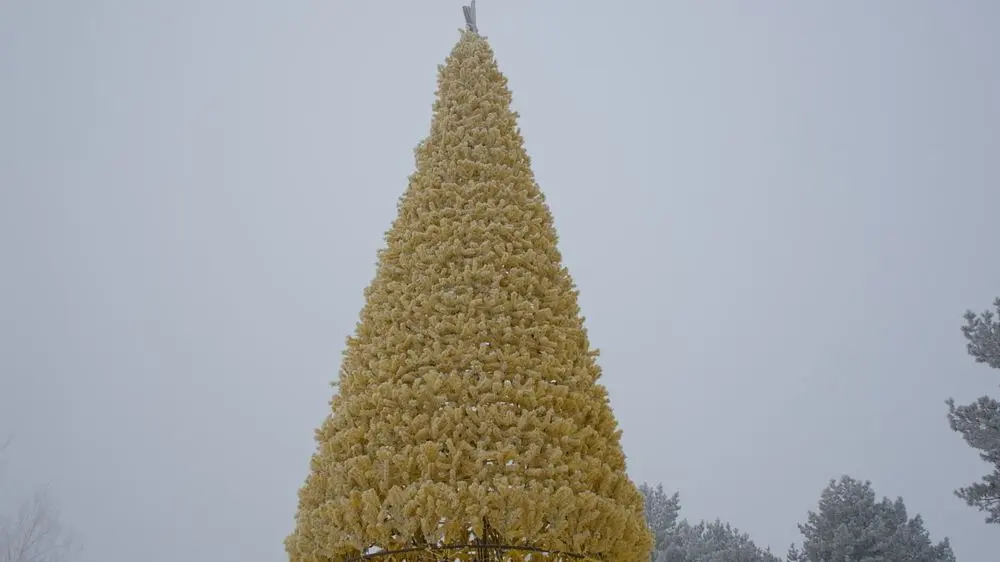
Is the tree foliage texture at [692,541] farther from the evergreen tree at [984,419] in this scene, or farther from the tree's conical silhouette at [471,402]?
the tree's conical silhouette at [471,402]

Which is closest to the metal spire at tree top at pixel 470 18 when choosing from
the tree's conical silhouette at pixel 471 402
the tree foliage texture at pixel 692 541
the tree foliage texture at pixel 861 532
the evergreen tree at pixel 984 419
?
the tree's conical silhouette at pixel 471 402

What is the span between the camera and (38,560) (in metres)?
18.8

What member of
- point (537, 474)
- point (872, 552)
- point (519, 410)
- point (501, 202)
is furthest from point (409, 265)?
point (872, 552)

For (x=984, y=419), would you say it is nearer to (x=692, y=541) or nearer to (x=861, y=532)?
(x=861, y=532)

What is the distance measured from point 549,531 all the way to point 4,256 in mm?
172820

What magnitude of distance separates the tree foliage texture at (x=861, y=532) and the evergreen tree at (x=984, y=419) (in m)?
1.49

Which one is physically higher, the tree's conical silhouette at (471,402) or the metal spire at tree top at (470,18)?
the metal spire at tree top at (470,18)

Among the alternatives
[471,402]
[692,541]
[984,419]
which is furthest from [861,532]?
[471,402]

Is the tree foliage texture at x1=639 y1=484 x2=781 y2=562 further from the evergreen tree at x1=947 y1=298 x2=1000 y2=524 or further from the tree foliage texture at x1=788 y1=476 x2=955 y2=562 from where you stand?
the evergreen tree at x1=947 y1=298 x2=1000 y2=524

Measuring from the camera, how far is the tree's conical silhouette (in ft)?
10.5

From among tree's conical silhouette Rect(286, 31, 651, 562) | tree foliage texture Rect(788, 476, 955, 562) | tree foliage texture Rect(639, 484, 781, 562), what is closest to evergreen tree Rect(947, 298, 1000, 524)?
tree foliage texture Rect(788, 476, 955, 562)

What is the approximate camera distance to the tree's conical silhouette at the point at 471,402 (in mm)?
3199

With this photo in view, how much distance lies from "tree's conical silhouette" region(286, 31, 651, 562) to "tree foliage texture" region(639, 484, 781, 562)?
856 cm

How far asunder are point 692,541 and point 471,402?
1210cm
